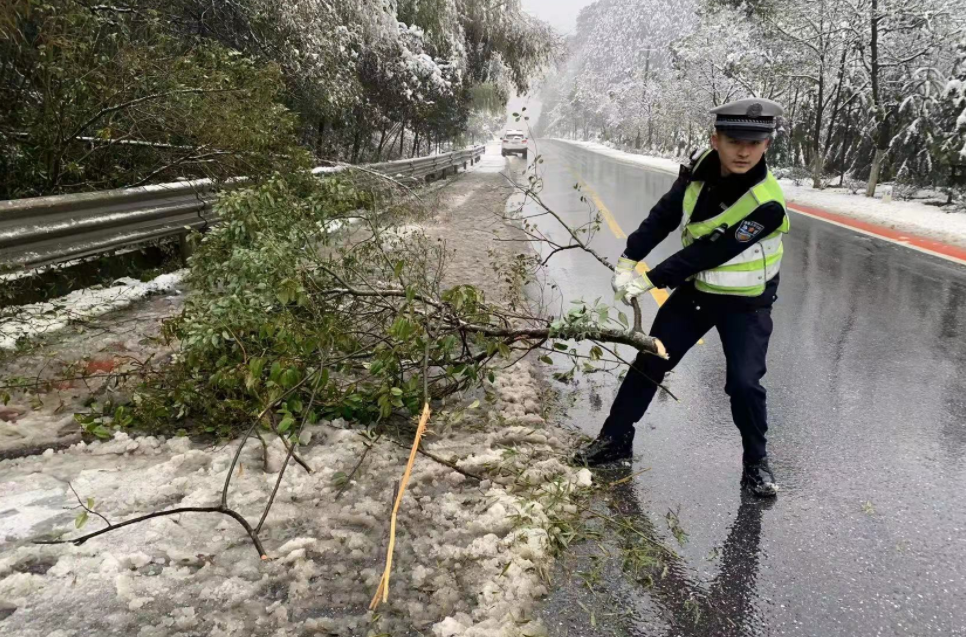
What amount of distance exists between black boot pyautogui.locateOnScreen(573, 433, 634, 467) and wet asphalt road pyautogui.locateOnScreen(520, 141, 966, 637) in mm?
116

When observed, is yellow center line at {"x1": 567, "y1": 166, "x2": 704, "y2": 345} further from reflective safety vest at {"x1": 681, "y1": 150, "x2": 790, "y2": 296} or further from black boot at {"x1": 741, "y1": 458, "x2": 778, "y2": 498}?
reflective safety vest at {"x1": 681, "y1": 150, "x2": 790, "y2": 296}

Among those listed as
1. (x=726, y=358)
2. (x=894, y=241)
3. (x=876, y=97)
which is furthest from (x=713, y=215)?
(x=876, y=97)

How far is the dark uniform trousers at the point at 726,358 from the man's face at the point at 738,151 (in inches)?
25.5

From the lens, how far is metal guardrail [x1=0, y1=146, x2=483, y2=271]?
418 centimetres

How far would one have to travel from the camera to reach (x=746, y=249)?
9.75 ft

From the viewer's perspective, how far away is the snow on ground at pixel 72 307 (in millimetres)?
4504

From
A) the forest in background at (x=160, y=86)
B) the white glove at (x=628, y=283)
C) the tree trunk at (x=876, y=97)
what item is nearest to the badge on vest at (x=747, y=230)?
the white glove at (x=628, y=283)

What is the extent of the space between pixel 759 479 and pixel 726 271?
1.04 meters

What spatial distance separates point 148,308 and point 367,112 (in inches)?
492

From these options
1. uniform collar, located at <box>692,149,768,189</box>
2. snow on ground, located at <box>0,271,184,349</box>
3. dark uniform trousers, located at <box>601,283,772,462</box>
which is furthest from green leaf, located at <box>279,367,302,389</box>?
snow on ground, located at <box>0,271,184,349</box>

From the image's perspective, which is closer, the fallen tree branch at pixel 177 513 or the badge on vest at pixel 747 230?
the fallen tree branch at pixel 177 513

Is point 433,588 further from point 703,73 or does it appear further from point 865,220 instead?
point 703,73

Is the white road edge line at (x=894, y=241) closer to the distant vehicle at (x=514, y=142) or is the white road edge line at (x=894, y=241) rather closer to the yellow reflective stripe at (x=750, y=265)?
the yellow reflective stripe at (x=750, y=265)

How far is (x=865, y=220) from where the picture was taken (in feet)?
44.8
